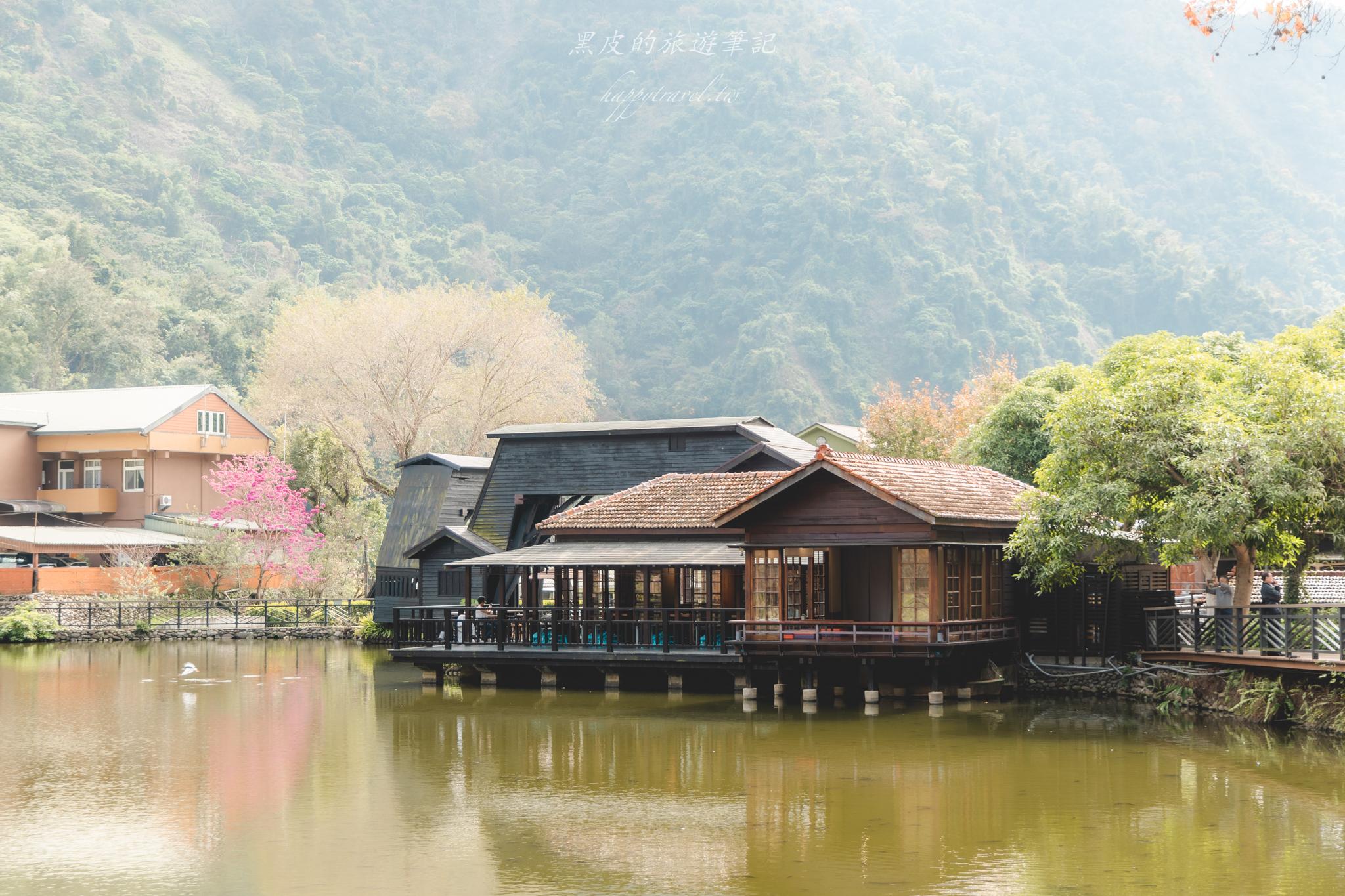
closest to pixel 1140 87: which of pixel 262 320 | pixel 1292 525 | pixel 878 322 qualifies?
pixel 878 322

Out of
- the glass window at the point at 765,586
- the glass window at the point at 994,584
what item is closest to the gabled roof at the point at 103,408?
the glass window at the point at 765,586

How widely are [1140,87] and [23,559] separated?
11018cm

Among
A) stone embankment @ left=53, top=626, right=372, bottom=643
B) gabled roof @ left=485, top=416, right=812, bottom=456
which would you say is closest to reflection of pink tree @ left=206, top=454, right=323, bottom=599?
stone embankment @ left=53, top=626, right=372, bottom=643

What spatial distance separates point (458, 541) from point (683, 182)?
81509 millimetres

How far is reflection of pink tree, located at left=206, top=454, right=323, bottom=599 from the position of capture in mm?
48656

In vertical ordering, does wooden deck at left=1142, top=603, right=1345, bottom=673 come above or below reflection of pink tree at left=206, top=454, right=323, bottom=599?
below

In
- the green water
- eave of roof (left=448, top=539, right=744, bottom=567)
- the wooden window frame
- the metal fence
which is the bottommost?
the green water

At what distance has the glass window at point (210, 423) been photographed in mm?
56812

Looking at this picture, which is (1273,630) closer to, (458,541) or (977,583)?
(977,583)

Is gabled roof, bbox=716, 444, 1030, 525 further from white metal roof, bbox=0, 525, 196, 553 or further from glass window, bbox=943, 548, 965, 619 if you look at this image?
white metal roof, bbox=0, 525, 196, 553

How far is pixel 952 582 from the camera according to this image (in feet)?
86.1

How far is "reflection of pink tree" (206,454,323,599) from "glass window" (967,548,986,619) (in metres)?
27.1

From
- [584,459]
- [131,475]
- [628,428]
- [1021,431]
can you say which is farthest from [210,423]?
[1021,431]

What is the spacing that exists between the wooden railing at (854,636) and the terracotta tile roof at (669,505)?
3.69m
